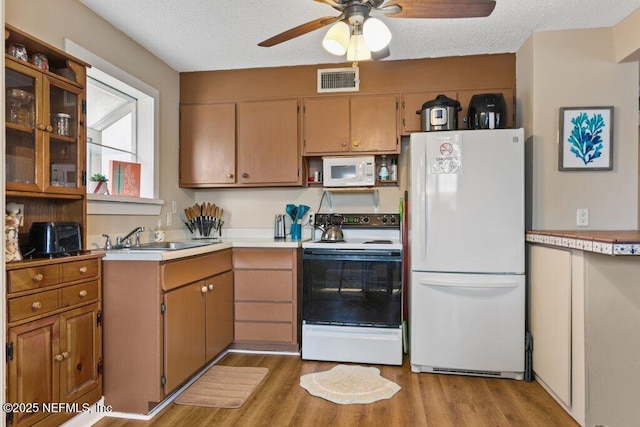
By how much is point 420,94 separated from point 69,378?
10.00ft

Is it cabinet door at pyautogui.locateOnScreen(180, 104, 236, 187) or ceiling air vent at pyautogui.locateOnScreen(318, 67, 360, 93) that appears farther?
cabinet door at pyautogui.locateOnScreen(180, 104, 236, 187)

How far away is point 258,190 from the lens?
368 centimetres

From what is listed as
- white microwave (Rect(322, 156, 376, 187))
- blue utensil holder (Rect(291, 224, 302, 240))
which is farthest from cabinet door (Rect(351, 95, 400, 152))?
blue utensil holder (Rect(291, 224, 302, 240))

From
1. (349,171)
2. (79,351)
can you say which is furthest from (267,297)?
(79,351)

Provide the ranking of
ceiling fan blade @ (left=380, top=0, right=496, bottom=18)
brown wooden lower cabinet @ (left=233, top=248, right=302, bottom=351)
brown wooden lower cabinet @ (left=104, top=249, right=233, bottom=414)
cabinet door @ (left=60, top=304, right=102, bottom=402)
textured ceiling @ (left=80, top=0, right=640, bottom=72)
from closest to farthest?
ceiling fan blade @ (left=380, top=0, right=496, bottom=18) < cabinet door @ (left=60, top=304, right=102, bottom=402) < brown wooden lower cabinet @ (left=104, top=249, right=233, bottom=414) < textured ceiling @ (left=80, top=0, right=640, bottom=72) < brown wooden lower cabinet @ (left=233, top=248, right=302, bottom=351)

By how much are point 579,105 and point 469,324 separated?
174cm

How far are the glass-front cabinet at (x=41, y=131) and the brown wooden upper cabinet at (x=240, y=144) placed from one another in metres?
1.45

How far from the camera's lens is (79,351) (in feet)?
6.34

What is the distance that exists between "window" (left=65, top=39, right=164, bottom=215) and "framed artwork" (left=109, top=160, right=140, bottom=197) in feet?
0.15

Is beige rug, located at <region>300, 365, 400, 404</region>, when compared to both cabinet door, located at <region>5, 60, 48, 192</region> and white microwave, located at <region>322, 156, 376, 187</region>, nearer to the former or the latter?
white microwave, located at <region>322, 156, 376, 187</region>

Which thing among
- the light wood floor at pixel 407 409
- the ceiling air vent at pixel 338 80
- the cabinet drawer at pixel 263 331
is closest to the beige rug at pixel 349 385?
the light wood floor at pixel 407 409

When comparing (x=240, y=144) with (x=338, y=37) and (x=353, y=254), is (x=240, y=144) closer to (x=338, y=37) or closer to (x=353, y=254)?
(x=353, y=254)

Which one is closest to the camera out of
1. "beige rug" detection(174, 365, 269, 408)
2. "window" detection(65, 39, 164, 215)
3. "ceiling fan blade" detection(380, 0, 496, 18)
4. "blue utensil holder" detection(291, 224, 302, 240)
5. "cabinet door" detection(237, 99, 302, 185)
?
"ceiling fan blade" detection(380, 0, 496, 18)

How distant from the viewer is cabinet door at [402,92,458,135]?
126 inches
